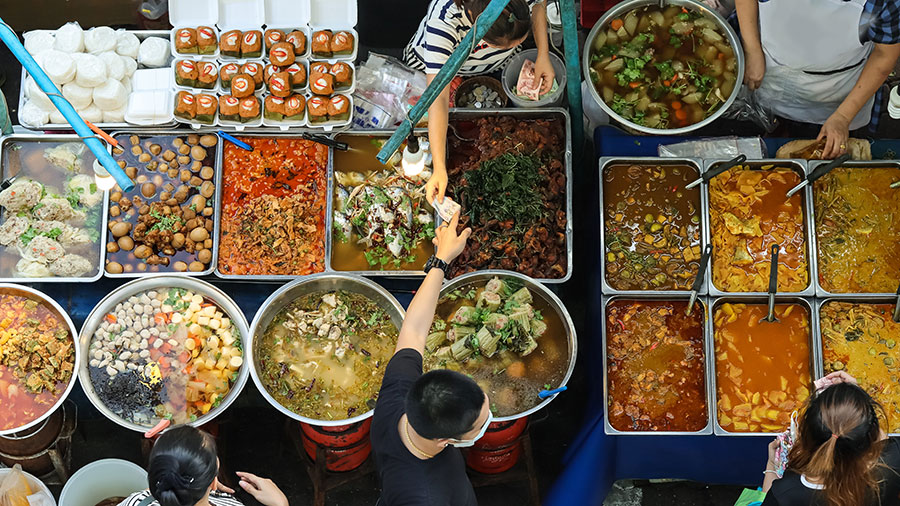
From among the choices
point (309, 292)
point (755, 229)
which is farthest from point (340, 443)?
point (755, 229)

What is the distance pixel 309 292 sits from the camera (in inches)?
145

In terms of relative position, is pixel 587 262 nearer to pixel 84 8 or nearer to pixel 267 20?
pixel 267 20

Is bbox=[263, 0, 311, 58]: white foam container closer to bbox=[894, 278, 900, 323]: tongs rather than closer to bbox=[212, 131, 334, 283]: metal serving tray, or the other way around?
bbox=[212, 131, 334, 283]: metal serving tray

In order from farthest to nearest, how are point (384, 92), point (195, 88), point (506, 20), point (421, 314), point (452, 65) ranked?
point (384, 92)
point (195, 88)
point (506, 20)
point (421, 314)
point (452, 65)

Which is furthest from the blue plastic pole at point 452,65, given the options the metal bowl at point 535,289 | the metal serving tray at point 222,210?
the metal serving tray at point 222,210

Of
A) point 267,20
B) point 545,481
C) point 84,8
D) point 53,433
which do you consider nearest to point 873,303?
point 545,481

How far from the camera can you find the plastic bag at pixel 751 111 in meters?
4.18

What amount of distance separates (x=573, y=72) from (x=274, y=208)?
162cm

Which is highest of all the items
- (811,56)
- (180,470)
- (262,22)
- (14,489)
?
(262,22)

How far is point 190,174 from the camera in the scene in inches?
156

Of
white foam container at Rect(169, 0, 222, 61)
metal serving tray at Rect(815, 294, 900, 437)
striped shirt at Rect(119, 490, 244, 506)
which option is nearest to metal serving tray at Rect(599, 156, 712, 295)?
metal serving tray at Rect(815, 294, 900, 437)

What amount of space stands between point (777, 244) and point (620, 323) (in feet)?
2.79

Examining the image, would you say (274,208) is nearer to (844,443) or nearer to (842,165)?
(844,443)

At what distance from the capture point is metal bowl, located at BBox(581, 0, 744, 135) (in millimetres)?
3754
